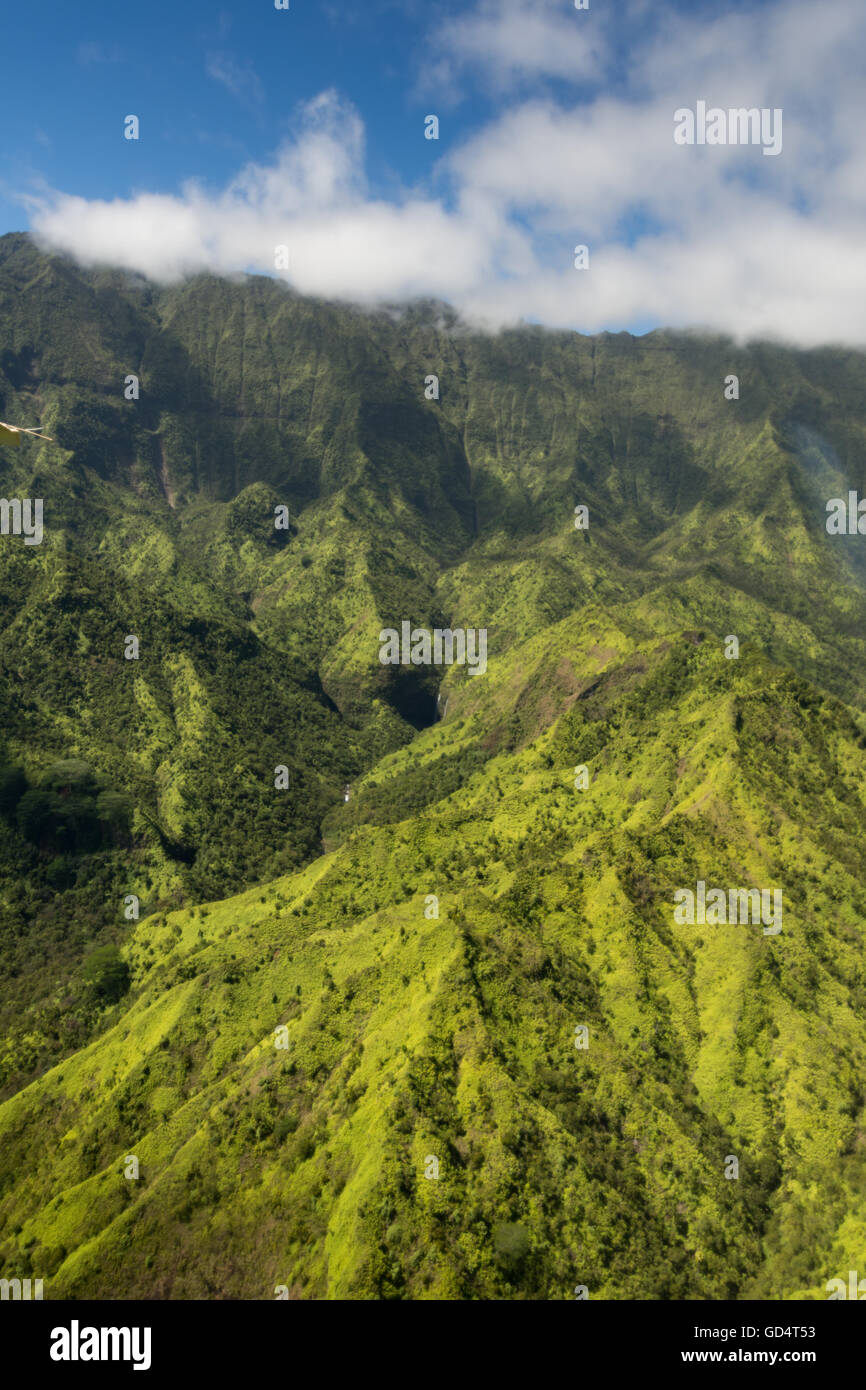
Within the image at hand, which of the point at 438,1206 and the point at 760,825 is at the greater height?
the point at 760,825

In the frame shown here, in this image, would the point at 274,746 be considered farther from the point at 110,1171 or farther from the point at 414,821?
the point at 110,1171

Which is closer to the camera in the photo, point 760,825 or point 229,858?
point 760,825

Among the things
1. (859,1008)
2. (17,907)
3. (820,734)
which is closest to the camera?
(859,1008)

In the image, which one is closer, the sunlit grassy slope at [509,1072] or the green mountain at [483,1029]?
the sunlit grassy slope at [509,1072]

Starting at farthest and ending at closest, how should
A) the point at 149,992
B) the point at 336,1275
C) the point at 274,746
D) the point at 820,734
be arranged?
the point at 274,746 → the point at 820,734 → the point at 149,992 → the point at 336,1275

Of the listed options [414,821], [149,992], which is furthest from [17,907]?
[414,821]

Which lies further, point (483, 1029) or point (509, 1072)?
point (483, 1029)

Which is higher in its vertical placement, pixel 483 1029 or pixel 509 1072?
pixel 483 1029

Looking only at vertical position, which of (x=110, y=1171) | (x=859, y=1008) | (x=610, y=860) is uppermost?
(x=610, y=860)

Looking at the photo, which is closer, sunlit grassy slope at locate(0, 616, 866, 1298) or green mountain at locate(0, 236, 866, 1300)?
sunlit grassy slope at locate(0, 616, 866, 1298)
